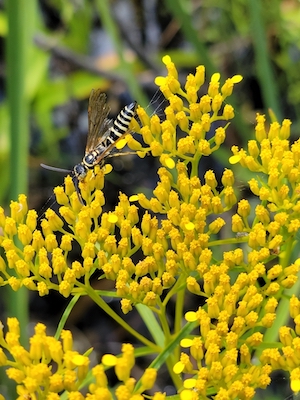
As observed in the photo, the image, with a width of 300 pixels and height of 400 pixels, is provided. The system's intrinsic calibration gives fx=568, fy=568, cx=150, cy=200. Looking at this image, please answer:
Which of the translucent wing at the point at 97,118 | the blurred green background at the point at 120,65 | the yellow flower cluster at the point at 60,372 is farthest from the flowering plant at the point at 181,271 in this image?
the blurred green background at the point at 120,65

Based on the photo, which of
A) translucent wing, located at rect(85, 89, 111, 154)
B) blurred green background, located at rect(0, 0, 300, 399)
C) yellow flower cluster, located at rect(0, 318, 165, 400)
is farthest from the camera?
blurred green background, located at rect(0, 0, 300, 399)

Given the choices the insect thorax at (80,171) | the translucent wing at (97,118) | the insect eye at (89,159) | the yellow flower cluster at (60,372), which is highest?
the translucent wing at (97,118)

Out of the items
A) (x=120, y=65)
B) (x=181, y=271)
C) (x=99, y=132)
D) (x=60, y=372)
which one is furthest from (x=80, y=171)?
(x=120, y=65)

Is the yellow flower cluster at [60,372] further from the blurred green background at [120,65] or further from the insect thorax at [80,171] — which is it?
the blurred green background at [120,65]

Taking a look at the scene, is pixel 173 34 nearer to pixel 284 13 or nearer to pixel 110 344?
pixel 284 13

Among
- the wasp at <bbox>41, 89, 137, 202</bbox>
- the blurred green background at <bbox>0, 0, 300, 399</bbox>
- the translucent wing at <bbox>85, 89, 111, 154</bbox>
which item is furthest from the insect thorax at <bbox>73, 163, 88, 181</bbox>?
the blurred green background at <bbox>0, 0, 300, 399</bbox>

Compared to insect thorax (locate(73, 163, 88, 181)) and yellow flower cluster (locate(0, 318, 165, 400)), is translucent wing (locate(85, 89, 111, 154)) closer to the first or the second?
insect thorax (locate(73, 163, 88, 181))
